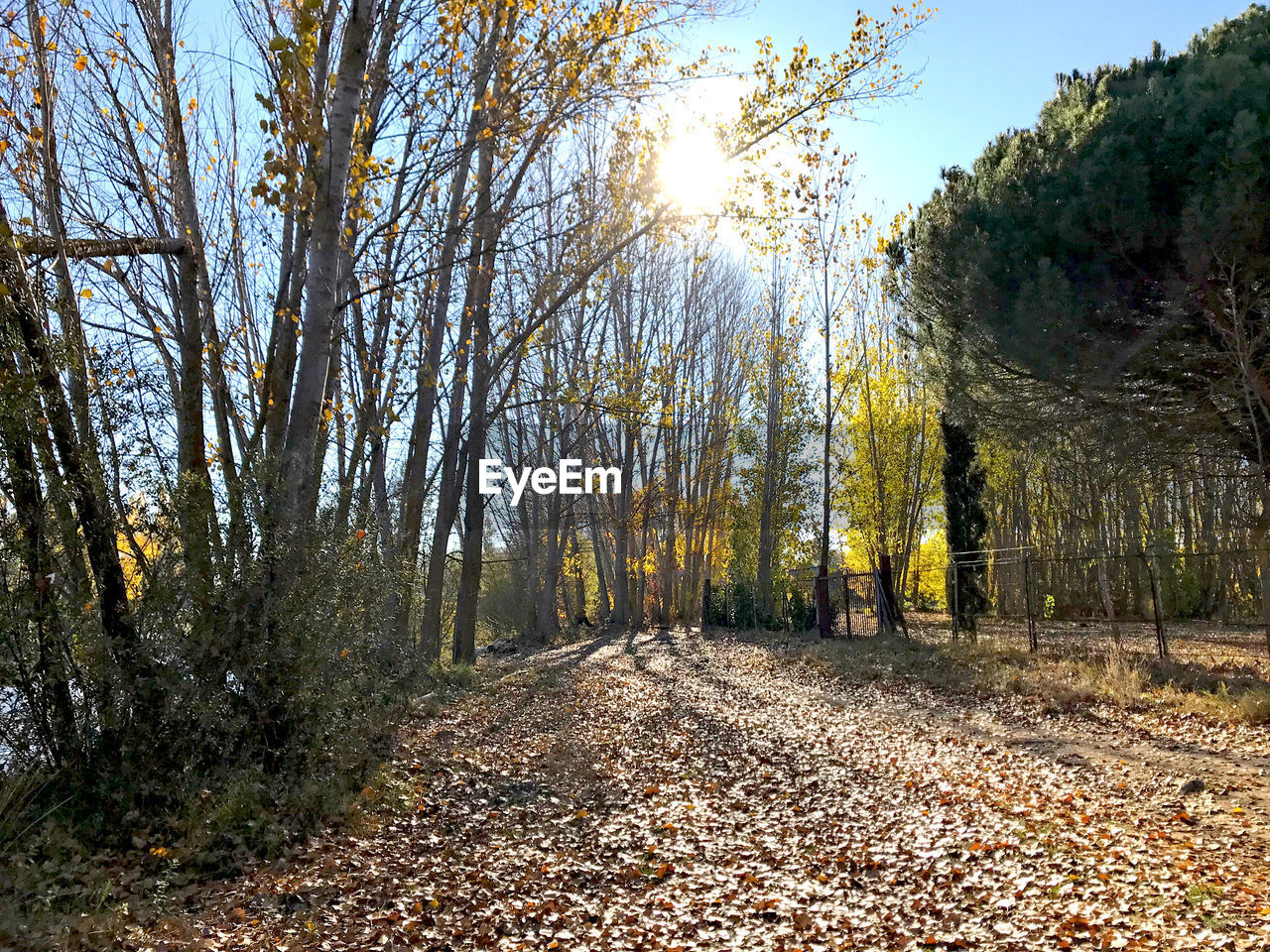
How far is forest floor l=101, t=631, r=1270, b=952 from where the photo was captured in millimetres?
3957

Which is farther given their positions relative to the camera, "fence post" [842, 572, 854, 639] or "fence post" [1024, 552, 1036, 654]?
"fence post" [842, 572, 854, 639]

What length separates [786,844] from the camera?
5.23 meters

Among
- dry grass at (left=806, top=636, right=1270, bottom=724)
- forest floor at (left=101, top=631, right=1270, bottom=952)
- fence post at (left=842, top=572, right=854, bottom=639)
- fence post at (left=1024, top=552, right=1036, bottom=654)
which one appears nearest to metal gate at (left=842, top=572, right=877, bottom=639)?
fence post at (left=842, top=572, right=854, bottom=639)

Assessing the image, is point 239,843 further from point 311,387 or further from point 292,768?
point 311,387

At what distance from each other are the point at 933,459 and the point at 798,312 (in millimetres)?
7492

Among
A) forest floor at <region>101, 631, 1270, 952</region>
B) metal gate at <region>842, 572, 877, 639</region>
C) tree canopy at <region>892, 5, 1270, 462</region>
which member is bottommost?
forest floor at <region>101, 631, 1270, 952</region>

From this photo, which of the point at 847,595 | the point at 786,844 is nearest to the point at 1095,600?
the point at 847,595

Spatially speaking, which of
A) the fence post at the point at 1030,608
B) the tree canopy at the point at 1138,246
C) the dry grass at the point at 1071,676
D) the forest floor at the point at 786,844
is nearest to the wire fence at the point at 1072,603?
the fence post at the point at 1030,608

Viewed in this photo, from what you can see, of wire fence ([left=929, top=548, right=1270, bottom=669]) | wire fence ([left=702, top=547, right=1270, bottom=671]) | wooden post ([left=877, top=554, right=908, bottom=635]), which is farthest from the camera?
wooden post ([left=877, top=554, right=908, bottom=635])

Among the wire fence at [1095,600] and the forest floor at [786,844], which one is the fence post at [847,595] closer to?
the wire fence at [1095,600]

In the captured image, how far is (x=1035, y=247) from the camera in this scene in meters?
11.1

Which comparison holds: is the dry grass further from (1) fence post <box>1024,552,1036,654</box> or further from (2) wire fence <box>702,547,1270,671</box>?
(2) wire fence <box>702,547,1270,671</box>

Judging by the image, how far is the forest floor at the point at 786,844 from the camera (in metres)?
3.96

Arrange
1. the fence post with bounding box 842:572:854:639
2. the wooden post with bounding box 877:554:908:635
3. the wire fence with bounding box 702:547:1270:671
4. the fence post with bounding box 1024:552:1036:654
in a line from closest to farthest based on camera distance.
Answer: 1. the fence post with bounding box 1024:552:1036:654
2. the wire fence with bounding box 702:547:1270:671
3. the wooden post with bounding box 877:554:908:635
4. the fence post with bounding box 842:572:854:639
